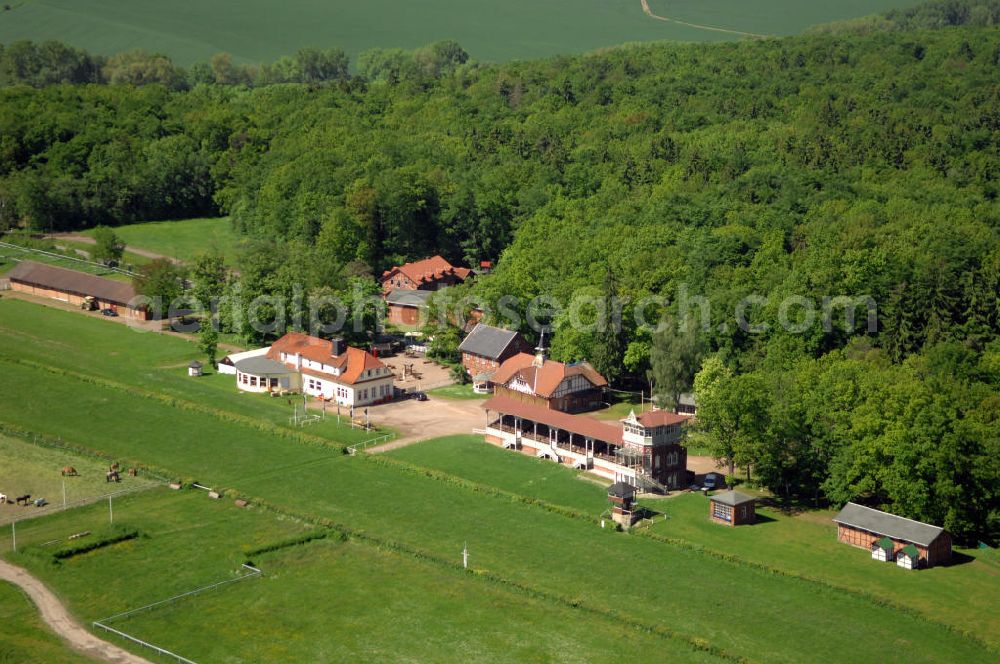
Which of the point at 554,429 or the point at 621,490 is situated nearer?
the point at 621,490

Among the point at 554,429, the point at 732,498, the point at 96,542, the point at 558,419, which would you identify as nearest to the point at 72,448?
the point at 96,542

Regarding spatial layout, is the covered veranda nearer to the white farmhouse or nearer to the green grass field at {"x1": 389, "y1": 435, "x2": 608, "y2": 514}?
the green grass field at {"x1": 389, "y1": 435, "x2": 608, "y2": 514}

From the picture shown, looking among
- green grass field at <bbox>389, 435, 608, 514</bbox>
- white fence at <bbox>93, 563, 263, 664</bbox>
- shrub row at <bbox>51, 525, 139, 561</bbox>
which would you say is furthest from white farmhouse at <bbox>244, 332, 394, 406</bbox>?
white fence at <bbox>93, 563, 263, 664</bbox>

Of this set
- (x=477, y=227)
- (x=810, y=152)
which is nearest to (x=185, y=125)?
(x=477, y=227)

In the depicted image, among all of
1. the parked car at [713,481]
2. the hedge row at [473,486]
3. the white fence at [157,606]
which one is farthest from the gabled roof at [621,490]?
the white fence at [157,606]

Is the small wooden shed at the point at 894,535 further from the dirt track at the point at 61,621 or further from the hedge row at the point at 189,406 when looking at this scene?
the dirt track at the point at 61,621

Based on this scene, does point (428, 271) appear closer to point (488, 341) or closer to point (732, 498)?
point (488, 341)
